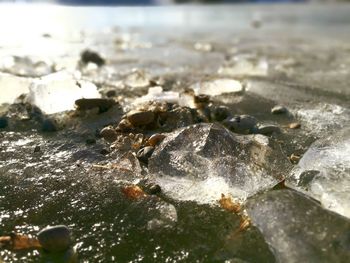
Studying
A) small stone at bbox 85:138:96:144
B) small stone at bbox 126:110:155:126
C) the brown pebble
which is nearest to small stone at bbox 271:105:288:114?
small stone at bbox 126:110:155:126

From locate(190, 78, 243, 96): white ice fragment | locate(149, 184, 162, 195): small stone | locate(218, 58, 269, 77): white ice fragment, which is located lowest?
locate(218, 58, 269, 77): white ice fragment

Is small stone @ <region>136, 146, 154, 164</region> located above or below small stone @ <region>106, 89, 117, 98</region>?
above

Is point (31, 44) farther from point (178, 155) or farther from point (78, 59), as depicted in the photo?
point (178, 155)

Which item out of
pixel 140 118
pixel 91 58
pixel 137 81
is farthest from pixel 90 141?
pixel 91 58

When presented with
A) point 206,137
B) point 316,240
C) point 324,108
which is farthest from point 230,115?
point 316,240

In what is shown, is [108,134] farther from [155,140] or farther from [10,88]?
[10,88]

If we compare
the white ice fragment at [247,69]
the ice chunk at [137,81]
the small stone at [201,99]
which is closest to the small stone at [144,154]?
the small stone at [201,99]

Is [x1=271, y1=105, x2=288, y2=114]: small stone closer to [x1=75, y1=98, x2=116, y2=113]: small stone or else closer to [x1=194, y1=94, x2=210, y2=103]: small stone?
[x1=194, y1=94, x2=210, y2=103]: small stone
